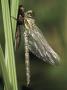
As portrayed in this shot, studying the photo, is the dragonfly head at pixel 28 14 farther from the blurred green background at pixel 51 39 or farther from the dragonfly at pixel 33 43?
the blurred green background at pixel 51 39

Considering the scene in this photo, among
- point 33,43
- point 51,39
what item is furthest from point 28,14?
point 51,39

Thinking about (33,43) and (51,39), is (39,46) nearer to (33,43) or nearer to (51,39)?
(33,43)

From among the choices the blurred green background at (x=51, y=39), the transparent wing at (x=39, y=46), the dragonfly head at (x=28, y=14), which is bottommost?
the blurred green background at (x=51, y=39)

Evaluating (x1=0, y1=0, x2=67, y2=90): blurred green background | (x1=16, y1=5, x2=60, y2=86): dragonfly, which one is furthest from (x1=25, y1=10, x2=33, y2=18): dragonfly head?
(x1=0, y1=0, x2=67, y2=90): blurred green background

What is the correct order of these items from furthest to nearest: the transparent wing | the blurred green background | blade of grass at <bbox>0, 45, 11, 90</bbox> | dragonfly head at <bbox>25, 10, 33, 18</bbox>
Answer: the blurred green background < dragonfly head at <bbox>25, 10, 33, 18</bbox> < the transparent wing < blade of grass at <bbox>0, 45, 11, 90</bbox>

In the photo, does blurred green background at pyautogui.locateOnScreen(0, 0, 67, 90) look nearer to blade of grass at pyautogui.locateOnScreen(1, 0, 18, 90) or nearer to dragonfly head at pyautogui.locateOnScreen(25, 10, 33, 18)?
dragonfly head at pyautogui.locateOnScreen(25, 10, 33, 18)

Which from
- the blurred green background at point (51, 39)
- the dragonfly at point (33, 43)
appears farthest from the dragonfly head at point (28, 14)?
the blurred green background at point (51, 39)

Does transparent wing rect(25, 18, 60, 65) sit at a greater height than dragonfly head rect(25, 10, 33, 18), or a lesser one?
lesser
